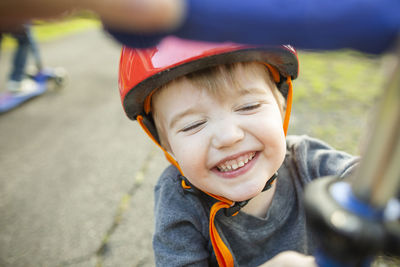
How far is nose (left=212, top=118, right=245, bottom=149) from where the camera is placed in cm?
97

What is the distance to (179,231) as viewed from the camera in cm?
120

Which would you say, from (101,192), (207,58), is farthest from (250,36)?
(101,192)

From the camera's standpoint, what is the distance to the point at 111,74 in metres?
5.00

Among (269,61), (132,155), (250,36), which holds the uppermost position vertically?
(250,36)

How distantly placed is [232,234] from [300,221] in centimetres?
30

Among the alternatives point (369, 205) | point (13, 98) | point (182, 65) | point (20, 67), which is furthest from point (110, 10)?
point (20, 67)

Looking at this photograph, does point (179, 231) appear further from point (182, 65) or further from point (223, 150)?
point (182, 65)

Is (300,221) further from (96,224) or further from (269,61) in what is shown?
(96,224)

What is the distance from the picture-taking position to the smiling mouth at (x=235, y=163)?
105cm

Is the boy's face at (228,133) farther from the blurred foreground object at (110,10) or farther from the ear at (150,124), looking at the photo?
the blurred foreground object at (110,10)

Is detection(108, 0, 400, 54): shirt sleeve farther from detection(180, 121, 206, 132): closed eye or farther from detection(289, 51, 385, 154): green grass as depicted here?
detection(289, 51, 385, 154): green grass

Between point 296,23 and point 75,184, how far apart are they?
240cm

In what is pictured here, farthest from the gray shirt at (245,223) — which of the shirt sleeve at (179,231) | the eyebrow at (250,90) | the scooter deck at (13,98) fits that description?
the scooter deck at (13,98)

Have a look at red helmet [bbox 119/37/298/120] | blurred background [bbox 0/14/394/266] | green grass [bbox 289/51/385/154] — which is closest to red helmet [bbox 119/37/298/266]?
red helmet [bbox 119/37/298/120]
